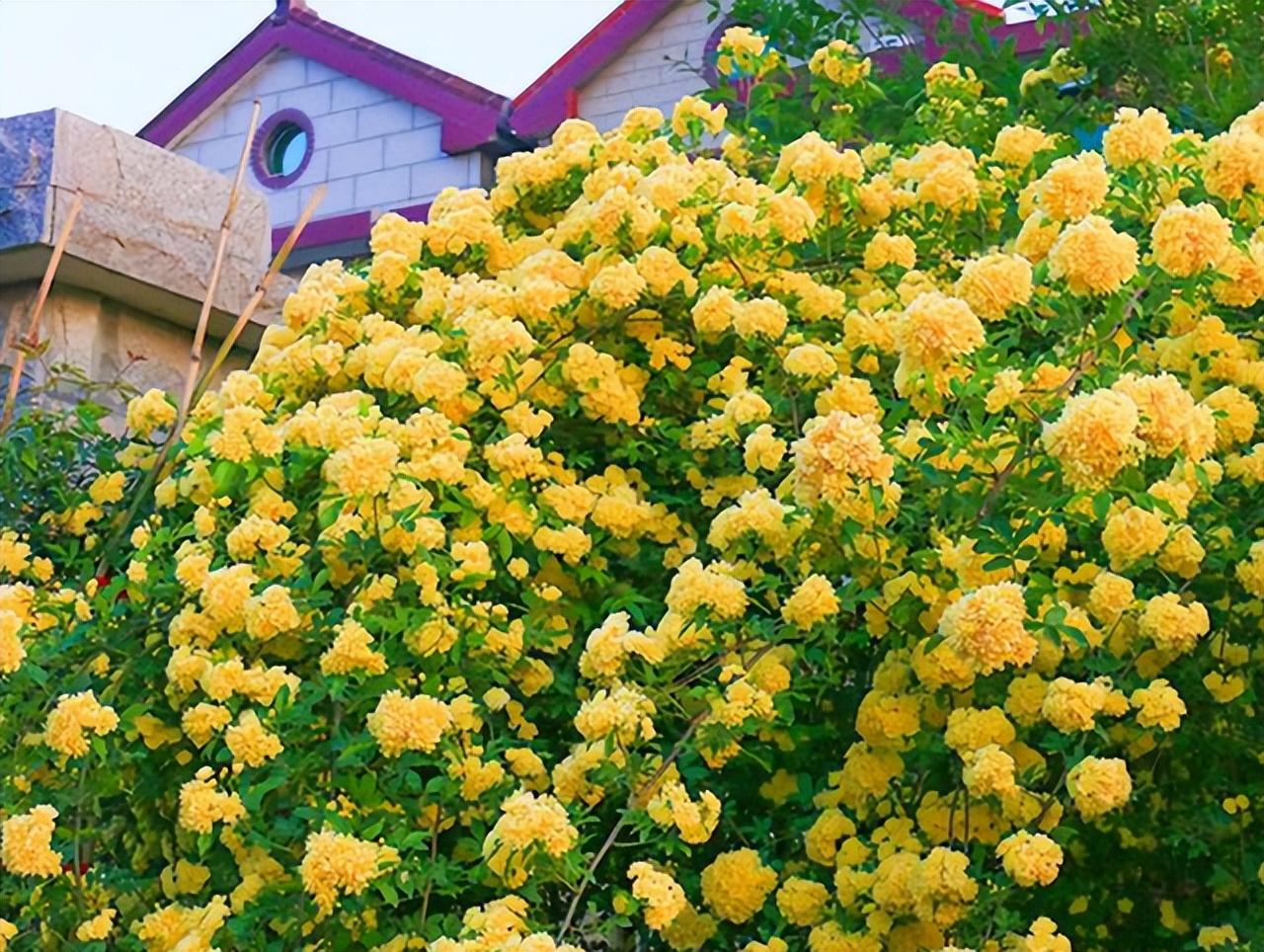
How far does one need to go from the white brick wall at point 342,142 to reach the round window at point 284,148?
105mm

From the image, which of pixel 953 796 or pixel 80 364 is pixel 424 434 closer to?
pixel 953 796

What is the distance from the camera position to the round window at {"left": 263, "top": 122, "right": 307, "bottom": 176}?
33.6 ft

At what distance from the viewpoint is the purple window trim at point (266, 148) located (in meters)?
10.1

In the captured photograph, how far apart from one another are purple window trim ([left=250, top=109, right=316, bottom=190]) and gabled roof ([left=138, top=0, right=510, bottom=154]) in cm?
33

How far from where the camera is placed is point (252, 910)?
2373 millimetres

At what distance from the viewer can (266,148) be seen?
1040 cm

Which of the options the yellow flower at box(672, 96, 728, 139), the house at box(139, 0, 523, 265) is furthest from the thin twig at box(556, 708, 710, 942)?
the house at box(139, 0, 523, 265)

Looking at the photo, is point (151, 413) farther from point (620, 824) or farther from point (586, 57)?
point (586, 57)

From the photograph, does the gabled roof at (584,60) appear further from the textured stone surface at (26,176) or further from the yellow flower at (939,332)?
the yellow flower at (939,332)

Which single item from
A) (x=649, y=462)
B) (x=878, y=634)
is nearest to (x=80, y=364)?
(x=649, y=462)

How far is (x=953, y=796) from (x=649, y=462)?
0.70 meters

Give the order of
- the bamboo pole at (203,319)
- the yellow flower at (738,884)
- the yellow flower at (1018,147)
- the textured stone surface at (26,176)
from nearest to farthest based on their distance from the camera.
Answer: the yellow flower at (738,884) < the yellow flower at (1018,147) < the bamboo pole at (203,319) < the textured stone surface at (26,176)

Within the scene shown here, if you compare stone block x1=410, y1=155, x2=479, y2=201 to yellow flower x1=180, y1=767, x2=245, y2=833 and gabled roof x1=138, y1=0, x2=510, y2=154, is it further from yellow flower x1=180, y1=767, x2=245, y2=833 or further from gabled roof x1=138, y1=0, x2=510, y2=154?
yellow flower x1=180, y1=767, x2=245, y2=833

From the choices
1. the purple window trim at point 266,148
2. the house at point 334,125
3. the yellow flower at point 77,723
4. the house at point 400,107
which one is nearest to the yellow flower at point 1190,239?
the yellow flower at point 77,723
